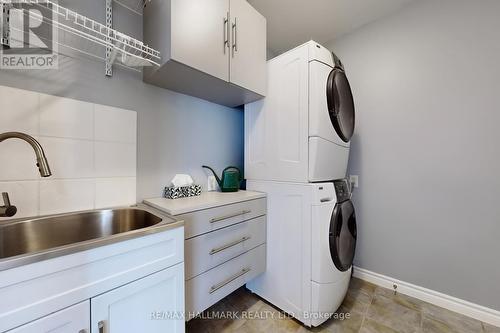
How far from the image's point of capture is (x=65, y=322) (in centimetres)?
63

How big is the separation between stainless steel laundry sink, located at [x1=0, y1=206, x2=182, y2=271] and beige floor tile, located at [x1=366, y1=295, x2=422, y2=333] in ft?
5.32

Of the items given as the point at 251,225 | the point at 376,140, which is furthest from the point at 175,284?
the point at 376,140

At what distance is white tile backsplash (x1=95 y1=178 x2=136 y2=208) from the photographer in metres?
1.16

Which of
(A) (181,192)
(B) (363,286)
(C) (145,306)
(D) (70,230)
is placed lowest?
(B) (363,286)

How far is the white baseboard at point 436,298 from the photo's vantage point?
4.48 feet

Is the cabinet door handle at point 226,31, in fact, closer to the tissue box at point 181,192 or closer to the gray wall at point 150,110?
the gray wall at point 150,110

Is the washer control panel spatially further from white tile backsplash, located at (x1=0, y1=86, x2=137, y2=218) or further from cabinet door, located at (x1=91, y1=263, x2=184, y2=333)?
white tile backsplash, located at (x1=0, y1=86, x2=137, y2=218)

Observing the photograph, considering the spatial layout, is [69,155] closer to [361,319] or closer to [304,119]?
[304,119]

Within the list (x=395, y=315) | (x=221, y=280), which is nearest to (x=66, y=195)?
(x=221, y=280)

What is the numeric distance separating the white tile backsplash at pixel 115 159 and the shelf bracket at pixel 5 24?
0.57 metres

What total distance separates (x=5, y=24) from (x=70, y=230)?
40.0 inches

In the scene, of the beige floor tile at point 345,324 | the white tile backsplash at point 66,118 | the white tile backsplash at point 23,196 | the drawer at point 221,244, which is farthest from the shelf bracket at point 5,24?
the beige floor tile at point 345,324

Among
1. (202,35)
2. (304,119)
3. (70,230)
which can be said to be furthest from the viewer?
(304,119)

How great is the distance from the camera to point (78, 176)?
1.09m
